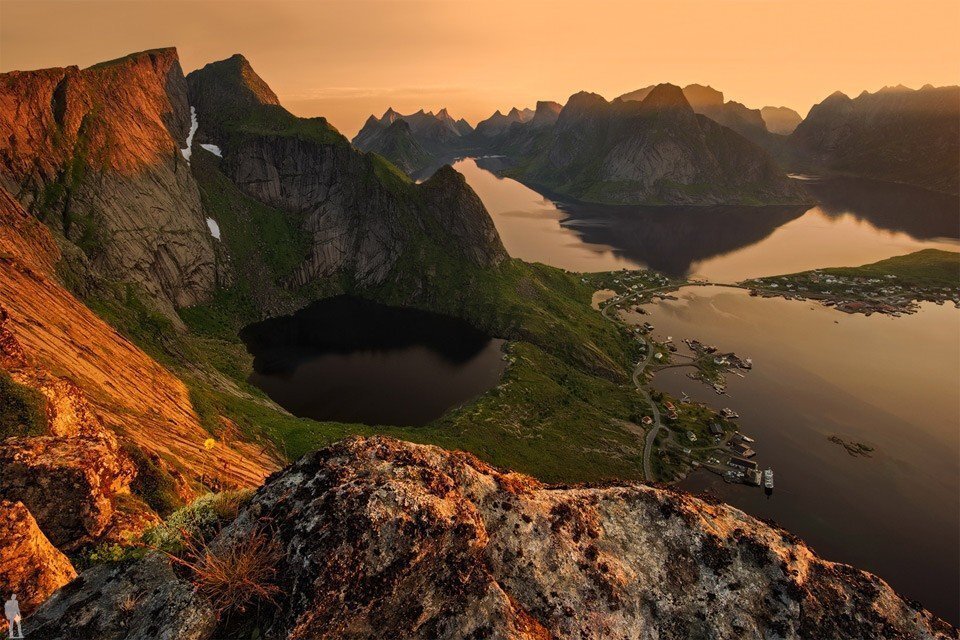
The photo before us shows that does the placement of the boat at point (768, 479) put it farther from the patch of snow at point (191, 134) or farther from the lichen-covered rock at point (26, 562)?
the patch of snow at point (191, 134)

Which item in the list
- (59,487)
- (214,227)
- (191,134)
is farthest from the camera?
(191,134)

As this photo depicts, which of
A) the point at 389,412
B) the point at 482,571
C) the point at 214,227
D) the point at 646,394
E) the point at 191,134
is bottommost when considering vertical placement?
the point at 646,394

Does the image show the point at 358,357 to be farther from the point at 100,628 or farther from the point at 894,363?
the point at 894,363

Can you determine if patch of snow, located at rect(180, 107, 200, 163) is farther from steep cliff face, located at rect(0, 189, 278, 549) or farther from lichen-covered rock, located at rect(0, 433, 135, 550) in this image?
lichen-covered rock, located at rect(0, 433, 135, 550)

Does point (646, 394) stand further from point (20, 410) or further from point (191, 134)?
point (191, 134)

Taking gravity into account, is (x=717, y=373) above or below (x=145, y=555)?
below

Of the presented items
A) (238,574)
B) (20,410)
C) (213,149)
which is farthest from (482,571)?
(213,149)

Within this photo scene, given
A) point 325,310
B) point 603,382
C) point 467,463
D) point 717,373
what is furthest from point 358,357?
point 467,463

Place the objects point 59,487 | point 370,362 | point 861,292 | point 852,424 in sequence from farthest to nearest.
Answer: point 861,292
point 370,362
point 852,424
point 59,487
